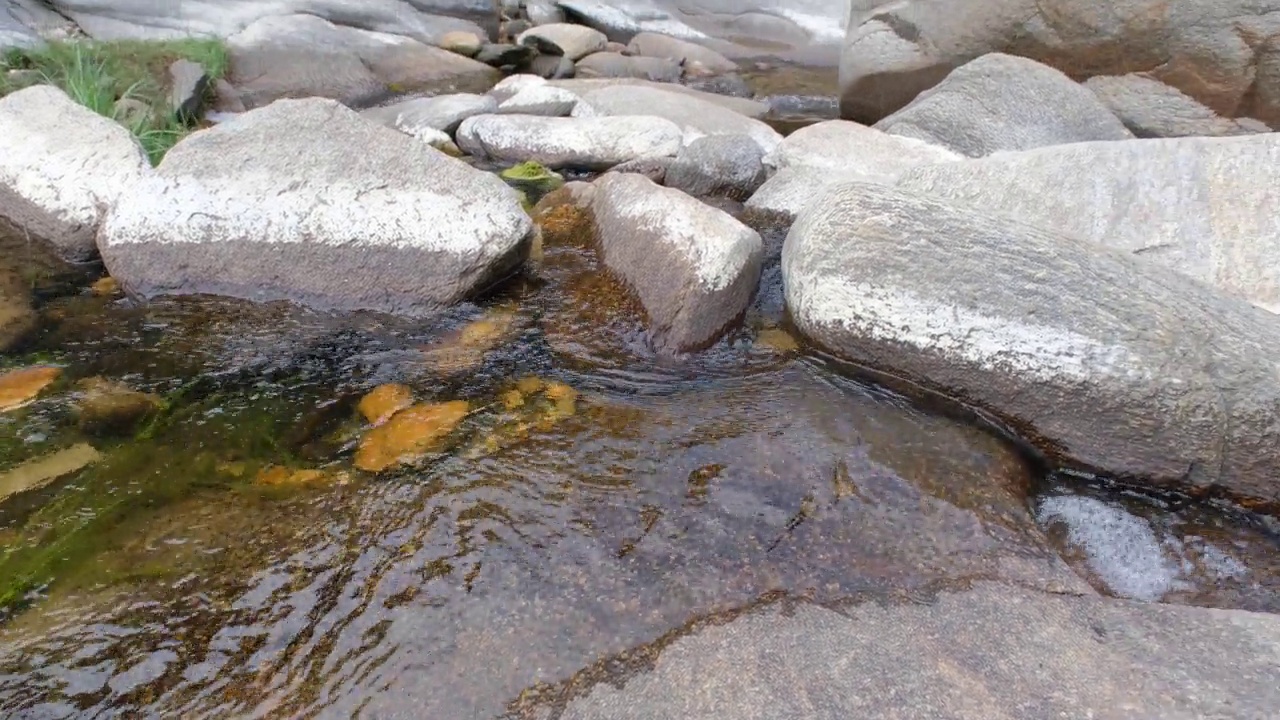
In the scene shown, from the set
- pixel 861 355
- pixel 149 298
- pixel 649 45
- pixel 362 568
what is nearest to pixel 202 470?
pixel 362 568

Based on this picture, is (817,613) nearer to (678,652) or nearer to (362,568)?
(678,652)

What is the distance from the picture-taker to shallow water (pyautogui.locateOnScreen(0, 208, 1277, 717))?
2.03m

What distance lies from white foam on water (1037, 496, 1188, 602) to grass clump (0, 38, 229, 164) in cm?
565

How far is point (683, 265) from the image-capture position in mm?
3639

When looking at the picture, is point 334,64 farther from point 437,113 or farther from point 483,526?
point 483,526

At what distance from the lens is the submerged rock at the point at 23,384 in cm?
309

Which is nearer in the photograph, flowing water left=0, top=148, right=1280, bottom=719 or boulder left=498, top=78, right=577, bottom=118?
flowing water left=0, top=148, right=1280, bottom=719

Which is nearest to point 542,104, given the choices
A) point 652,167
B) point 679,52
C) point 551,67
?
point 652,167

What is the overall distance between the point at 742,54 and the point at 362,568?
16457 millimetres

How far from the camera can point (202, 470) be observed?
108 inches

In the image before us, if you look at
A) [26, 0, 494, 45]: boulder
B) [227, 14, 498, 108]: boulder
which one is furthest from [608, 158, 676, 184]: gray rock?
[26, 0, 494, 45]: boulder

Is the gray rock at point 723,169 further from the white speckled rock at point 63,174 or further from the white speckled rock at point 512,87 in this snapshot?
the white speckled rock at point 63,174

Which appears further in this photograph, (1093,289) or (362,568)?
(1093,289)

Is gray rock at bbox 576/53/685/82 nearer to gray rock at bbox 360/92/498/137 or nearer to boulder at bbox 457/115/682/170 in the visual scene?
gray rock at bbox 360/92/498/137
